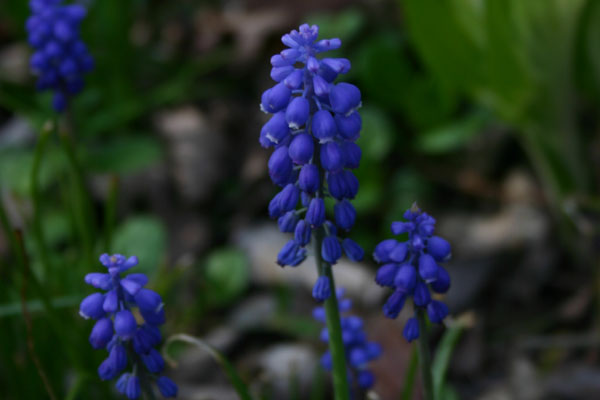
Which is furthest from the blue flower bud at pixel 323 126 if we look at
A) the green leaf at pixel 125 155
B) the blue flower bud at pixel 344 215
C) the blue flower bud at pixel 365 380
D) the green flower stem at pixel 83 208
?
the green leaf at pixel 125 155

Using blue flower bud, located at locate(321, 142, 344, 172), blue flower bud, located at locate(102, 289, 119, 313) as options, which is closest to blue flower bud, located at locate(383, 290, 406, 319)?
blue flower bud, located at locate(321, 142, 344, 172)

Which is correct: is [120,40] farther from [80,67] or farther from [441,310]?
[441,310]

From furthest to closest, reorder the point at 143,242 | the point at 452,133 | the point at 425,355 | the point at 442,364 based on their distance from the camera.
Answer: the point at 452,133
the point at 143,242
the point at 442,364
the point at 425,355

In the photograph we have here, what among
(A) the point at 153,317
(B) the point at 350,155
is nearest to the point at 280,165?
(B) the point at 350,155

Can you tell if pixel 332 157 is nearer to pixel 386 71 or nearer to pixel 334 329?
pixel 334 329

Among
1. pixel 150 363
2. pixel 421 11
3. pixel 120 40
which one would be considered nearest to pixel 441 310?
pixel 150 363
